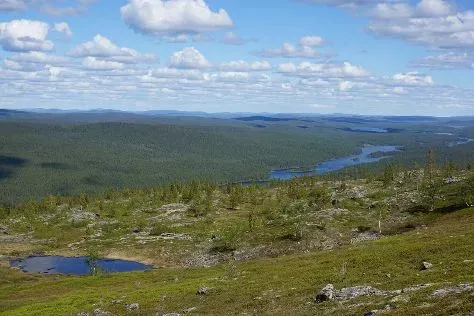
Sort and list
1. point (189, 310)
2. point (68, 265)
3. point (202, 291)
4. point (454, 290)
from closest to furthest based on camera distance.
Result: point (454, 290)
point (189, 310)
point (202, 291)
point (68, 265)

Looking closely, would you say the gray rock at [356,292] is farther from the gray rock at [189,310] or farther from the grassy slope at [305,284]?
the gray rock at [189,310]

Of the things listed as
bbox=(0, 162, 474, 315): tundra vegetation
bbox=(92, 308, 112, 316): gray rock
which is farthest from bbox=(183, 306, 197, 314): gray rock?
bbox=(92, 308, 112, 316): gray rock

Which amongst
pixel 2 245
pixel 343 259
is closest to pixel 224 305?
pixel 343 259

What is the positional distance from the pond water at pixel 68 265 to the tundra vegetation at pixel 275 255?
339 cm

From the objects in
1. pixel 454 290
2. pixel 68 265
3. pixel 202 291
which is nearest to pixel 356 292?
pixel 454 290

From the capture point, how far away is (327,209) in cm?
16162

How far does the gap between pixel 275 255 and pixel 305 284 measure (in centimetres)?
5972

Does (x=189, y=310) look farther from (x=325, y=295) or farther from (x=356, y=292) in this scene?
(x=356, y=292)

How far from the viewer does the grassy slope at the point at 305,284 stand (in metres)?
44.6

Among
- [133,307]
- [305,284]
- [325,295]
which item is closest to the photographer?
[325,295]

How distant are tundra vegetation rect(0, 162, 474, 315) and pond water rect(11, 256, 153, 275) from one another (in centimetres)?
339

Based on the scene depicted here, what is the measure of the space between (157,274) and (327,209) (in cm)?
8004

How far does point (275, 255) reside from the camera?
387 feet

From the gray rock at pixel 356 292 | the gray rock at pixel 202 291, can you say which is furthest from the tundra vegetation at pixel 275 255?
the gray rock at pixel 202 291
